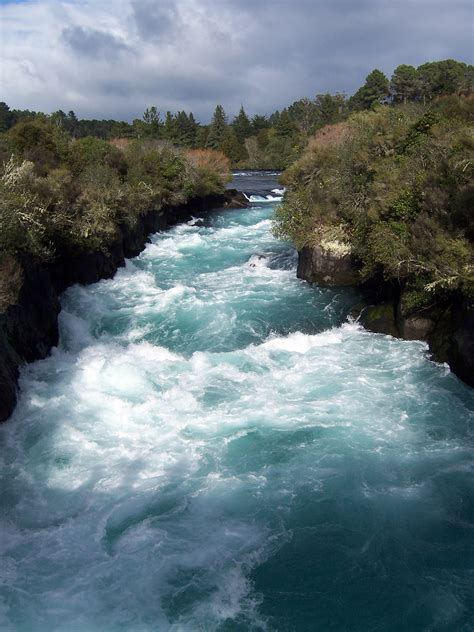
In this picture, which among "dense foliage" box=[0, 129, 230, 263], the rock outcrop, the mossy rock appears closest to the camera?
"dense foliage" box=[0, 129, 230, 263]

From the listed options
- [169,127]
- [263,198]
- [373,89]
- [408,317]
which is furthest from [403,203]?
[169,127]

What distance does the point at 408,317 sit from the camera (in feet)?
60.0

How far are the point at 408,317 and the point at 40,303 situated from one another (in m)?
12.9

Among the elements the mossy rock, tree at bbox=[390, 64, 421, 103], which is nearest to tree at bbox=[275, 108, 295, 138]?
tree at bbox=[390, 64, 421, 103]

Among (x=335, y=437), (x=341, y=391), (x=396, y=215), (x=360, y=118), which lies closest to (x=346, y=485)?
(x=335, y=437)

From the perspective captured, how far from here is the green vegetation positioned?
1653 cm

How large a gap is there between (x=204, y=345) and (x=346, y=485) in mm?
Answer: 8204

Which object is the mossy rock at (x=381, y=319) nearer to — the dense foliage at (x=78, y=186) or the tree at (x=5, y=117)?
the dense foliage at (x=78, y=186)

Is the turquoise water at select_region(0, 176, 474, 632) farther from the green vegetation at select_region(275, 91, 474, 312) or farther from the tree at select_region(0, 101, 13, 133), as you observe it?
the tree at select_region(0, 101, 13, 133)

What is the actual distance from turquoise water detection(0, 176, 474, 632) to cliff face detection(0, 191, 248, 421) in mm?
624

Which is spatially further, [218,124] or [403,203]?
[218,124]

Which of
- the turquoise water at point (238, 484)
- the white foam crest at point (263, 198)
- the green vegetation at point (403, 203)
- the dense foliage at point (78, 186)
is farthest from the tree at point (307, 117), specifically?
the turquoise water at point (238, 484)

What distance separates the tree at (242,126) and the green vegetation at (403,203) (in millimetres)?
89388

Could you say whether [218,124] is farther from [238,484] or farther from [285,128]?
[238,484]
